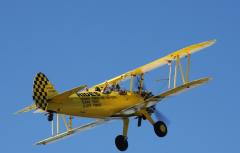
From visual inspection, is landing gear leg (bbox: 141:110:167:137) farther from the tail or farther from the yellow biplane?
the tail

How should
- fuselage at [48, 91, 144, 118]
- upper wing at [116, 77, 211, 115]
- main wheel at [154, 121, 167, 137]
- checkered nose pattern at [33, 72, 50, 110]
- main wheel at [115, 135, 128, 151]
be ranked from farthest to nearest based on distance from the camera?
1. main wheel at [115, 135, 128, 151]
2. main wheel at [154, 121, 167, 137]
3. upper wing at [116, 77, 211, 115]
4. fuselage at [48, 91, 144, 118]
5. checkered nose pattern at [33, 72, 50, 110]

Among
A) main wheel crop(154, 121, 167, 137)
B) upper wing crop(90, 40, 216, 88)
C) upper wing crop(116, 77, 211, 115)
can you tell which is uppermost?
A: upper wing crop(90, 40, 216, 88)

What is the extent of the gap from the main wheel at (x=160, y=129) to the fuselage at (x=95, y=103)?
56.3 inches

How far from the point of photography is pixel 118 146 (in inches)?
1336

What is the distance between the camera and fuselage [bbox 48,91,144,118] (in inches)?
1216

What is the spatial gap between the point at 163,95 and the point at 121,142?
297cm

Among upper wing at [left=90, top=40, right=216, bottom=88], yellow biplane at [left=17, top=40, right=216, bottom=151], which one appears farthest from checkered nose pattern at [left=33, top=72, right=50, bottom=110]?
upper wing at [left=90, top=40, right=216, bottom=88]

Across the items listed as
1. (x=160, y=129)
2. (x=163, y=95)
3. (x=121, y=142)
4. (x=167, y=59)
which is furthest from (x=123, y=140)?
(x=167, y=59)

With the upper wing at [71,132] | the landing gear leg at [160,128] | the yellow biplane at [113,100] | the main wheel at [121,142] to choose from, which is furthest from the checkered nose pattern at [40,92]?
the landing gear leg at [160,128]

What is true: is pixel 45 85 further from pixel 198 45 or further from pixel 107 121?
pixel 198 45

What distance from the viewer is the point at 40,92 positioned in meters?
30.4

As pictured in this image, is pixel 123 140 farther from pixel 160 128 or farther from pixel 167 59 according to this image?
pixel 167 59

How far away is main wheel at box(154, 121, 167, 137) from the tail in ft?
16.8

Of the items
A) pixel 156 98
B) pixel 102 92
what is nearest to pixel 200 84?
pixel 156 98
